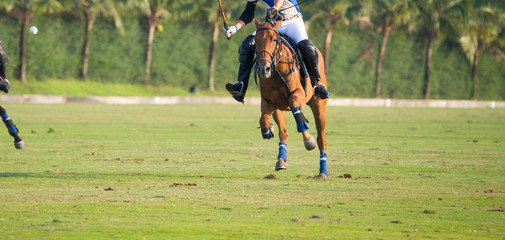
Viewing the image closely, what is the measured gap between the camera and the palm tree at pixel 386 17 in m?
66.2

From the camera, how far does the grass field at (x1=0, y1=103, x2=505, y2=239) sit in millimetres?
8148

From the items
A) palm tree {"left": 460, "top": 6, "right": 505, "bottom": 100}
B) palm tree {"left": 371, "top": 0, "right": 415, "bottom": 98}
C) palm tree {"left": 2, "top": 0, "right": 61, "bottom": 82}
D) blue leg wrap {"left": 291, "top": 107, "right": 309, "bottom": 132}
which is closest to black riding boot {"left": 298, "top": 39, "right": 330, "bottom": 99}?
blue leg wrap {"left": 291, "top": 107, "right": 309, "bottom": 132}

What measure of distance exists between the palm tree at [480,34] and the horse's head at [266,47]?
58059 mm

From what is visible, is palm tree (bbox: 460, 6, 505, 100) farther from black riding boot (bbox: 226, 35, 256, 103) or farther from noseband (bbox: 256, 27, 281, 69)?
noseband (bbox: 256, 27, 281, 69)

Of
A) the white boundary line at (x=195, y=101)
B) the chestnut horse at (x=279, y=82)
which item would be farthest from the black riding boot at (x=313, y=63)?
the white boundary line at (x=195, y=101)

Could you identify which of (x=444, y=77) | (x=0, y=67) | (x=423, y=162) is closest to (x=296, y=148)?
(x=423, y=162)

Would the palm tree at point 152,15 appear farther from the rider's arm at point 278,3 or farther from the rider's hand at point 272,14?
the rider's hand at point 272,14

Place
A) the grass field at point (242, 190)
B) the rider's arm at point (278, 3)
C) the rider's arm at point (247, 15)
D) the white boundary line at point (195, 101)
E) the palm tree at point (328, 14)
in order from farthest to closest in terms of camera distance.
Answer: the palm tree at point (328, 14) < the white boundary line at point (195, 101) < the rider's arm at point (247, 15) < the rider's arm at point (278, 3) < the grass field at point (242, 190)

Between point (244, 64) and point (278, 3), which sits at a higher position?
point (278, 3)

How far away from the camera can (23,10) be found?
185 ft

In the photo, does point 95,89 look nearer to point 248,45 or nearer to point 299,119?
point 248,45

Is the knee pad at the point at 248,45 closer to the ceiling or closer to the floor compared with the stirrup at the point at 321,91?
closer to the ceiling

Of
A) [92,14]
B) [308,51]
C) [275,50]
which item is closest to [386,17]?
[92,14]

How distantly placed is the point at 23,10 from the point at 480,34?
37.5m
